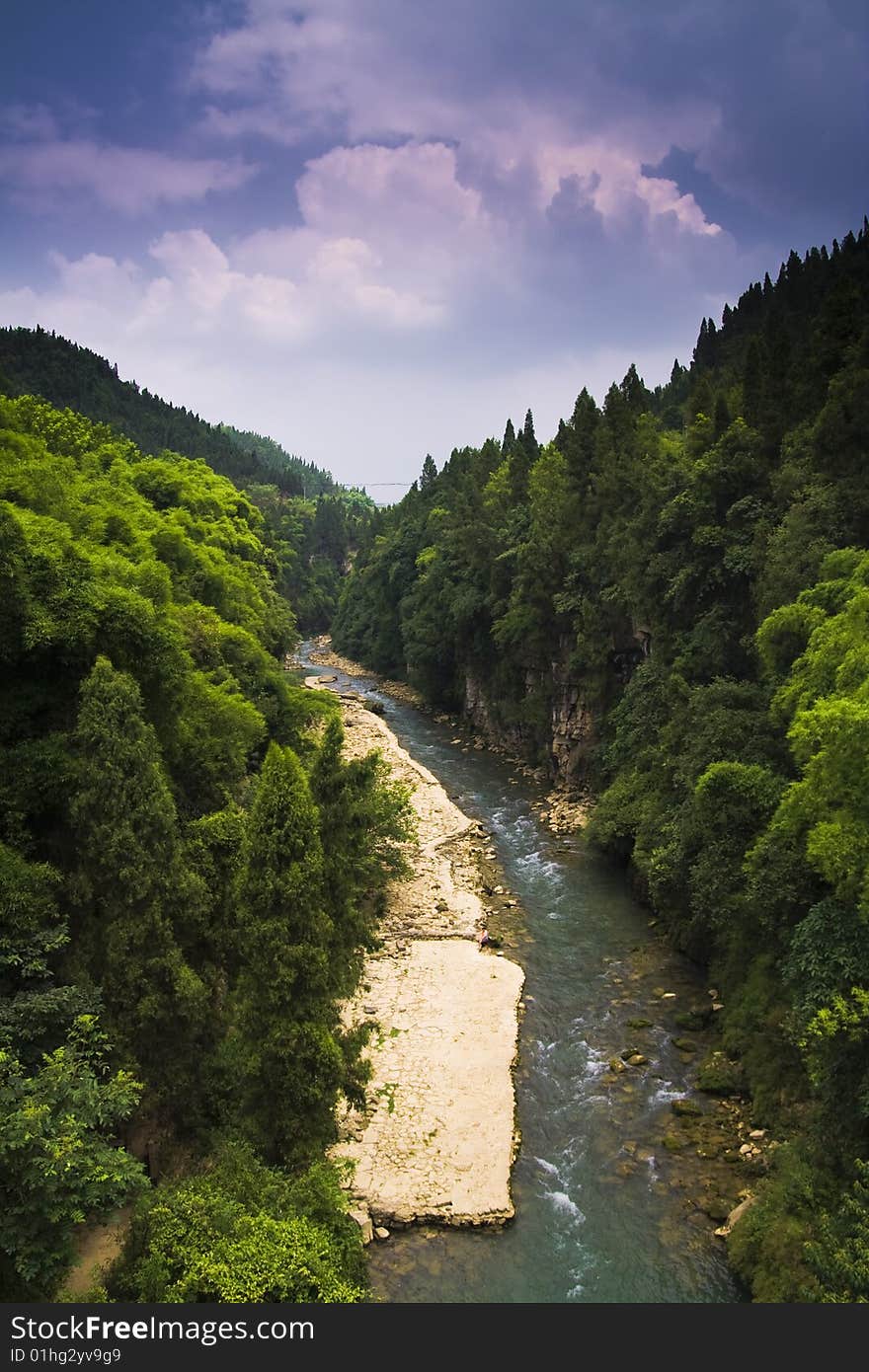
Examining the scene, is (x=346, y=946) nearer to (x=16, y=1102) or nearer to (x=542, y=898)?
(x=16, y=1102)

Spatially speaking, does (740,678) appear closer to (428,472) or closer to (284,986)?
(284,986)

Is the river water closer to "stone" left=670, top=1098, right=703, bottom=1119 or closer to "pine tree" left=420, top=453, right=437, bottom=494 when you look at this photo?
→ "stone" left=670, top=1098, right=703, bottom=1119

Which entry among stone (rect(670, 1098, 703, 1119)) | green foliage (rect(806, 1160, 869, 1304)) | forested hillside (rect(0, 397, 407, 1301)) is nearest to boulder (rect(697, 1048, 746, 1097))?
stone (rect(670, 1098, 703, 1119))

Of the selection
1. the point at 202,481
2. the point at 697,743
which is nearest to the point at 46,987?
the point at 697,743

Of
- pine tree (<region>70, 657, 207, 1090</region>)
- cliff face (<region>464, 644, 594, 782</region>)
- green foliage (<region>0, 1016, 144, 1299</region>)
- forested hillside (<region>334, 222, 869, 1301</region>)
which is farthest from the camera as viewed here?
cliff face (<region>464, 644, 594, 782</region>)

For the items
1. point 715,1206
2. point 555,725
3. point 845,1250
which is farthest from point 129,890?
point 555,725

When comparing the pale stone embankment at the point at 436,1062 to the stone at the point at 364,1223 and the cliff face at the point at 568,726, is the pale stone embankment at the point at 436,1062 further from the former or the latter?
the cliff face at the point at 568,726
